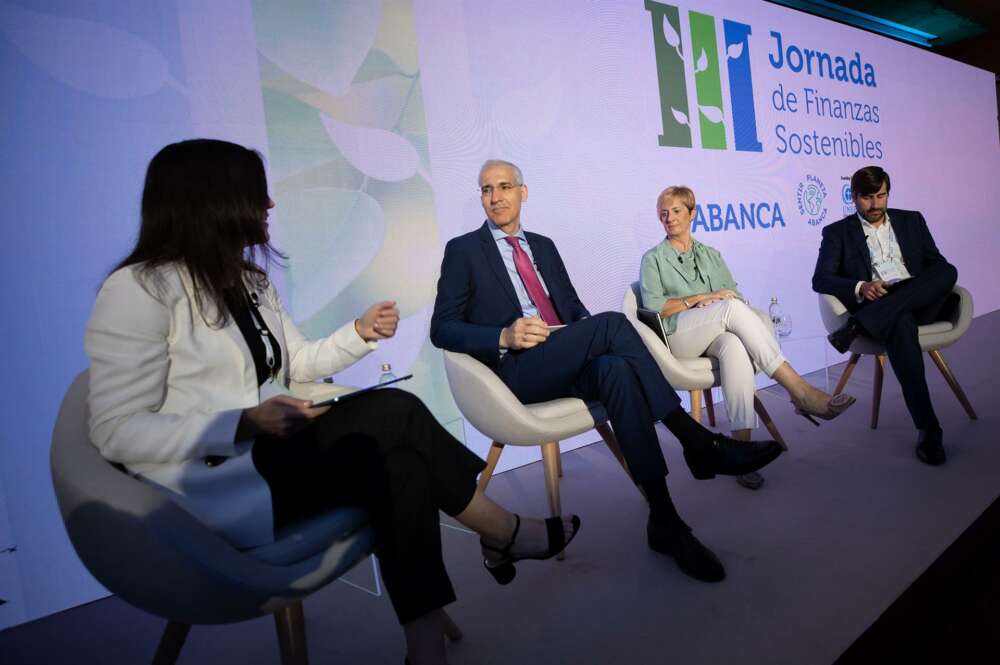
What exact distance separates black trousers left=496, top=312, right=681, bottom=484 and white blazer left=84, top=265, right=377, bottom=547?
3.69ft

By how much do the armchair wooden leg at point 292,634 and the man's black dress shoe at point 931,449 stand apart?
2.54m

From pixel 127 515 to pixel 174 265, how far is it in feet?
1.76

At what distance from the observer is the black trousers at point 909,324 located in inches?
108

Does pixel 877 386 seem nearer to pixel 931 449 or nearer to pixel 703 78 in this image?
pixel 931 449

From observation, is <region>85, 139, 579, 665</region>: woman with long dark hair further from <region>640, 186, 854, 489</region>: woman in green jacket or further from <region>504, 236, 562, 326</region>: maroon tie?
<region>640, 186, 854, 489</region>: woman in green jacket

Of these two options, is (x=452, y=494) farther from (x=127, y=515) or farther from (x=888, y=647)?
(x=888, y=647)

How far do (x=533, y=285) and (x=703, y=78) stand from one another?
2827 mm

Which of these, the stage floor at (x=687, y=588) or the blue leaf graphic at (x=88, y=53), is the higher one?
the blue leaf graphic at (x=88, y=53)

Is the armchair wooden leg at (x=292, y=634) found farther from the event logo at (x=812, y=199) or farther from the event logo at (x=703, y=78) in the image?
the event logo at (x=812, y=199)

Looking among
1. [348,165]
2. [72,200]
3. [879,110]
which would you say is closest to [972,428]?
[348,165]

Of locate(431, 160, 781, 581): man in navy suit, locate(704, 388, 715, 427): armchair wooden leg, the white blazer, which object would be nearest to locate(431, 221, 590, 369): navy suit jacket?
locate(431, 160, 781, 581): man in navy suit

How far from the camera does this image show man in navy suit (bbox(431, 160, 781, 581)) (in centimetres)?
197

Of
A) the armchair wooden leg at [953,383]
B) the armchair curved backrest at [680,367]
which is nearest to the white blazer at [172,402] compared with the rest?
the armchair curved backrest at [680,367]

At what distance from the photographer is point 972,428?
301 cm
